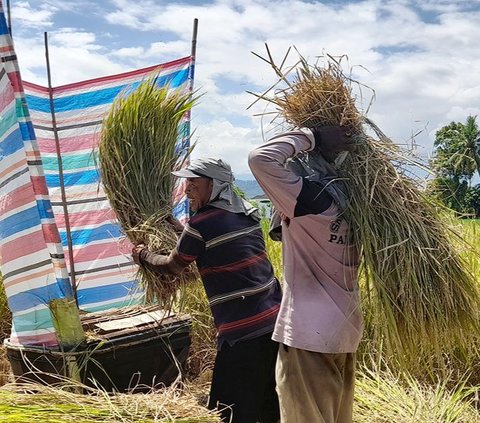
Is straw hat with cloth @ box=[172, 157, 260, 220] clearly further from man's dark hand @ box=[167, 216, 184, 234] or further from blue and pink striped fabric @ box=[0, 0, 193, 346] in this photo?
blue and pink striped fabric @ box=[0, 0, 193, 346]

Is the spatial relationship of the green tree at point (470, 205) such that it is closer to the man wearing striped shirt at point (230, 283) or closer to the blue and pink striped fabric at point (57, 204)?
the man wearing striped shirt at point (230, 283)

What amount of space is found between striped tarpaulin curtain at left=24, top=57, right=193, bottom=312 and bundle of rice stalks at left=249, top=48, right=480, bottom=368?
2252 mm

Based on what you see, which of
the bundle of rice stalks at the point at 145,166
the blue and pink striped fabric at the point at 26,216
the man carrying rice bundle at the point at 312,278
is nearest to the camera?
the man carrying rice bundle at the point at 312,278

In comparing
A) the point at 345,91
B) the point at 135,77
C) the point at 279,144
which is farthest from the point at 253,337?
the point at 135,77

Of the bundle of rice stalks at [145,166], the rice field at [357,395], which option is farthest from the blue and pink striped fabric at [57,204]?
the rice field at [357,395]

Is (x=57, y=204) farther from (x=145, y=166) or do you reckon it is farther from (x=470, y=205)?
(x=470, y=205)

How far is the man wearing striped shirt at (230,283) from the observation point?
246cm

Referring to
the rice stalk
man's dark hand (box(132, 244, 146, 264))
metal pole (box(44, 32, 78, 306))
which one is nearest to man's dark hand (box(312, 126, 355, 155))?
man's dark hand (box(132, 244, 146, 264))

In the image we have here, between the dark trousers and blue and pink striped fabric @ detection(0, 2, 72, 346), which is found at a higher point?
blue and pink striped fabric @ detection(0, 2, 72, 346)

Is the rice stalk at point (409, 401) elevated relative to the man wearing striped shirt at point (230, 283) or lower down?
lower down

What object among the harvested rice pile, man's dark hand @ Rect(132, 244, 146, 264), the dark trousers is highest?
man's dark hand @ Rect(132, 244, 146, 264)

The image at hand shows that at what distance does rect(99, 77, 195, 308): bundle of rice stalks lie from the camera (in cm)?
304

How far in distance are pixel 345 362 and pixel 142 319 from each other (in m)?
1.73

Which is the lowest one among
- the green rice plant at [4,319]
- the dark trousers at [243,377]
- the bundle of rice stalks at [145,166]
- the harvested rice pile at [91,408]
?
the green rice plant at [4,319]
